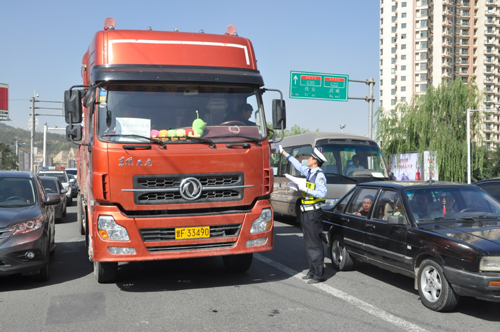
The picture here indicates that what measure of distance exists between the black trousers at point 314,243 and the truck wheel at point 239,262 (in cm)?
92

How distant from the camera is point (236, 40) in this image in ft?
25.5

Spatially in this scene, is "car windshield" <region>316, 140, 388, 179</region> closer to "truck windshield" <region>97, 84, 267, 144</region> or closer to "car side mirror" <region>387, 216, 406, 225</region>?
"truck windshield" <region>97, 84, 267, 144</region>

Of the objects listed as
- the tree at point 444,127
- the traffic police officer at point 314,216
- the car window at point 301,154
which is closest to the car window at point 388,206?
the traffic police officer at point 314,216

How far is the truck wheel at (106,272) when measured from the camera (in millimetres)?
7219

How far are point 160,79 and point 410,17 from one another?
114 metres

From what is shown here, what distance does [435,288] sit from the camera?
5961mm

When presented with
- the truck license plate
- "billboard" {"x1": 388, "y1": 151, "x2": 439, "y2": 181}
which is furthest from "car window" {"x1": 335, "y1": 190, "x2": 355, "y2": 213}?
"billboard" {"x1": 388, "y1": 151, "x2": 439, "y2": 181}

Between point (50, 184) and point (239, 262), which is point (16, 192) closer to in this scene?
point (239, 262)

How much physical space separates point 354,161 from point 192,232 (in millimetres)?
8056

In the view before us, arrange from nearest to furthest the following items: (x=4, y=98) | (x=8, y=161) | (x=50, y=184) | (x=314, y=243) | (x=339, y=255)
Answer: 1. (x=314, y=243)
2. (x=339, y=255)
3. (x=50, y=184)
4. (x=4, y=98)
5. (x=8, y=161)

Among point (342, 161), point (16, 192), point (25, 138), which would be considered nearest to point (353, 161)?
point (342, 161)

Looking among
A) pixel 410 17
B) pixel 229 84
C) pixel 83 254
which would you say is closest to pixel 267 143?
pixel 229 84

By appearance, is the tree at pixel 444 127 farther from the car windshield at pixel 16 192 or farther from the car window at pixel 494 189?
the car windshield at pixel 16 192

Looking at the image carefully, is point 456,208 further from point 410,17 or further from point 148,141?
point 410,17
